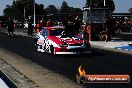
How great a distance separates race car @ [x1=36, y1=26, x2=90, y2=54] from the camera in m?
17.6

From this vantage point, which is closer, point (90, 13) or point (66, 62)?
point (66, 62)

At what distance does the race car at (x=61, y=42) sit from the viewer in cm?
1758

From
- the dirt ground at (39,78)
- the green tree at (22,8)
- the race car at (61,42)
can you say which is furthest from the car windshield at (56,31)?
the green tree at (22,8)

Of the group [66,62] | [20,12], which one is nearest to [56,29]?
[66,62]

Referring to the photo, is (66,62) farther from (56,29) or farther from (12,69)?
(56,29)

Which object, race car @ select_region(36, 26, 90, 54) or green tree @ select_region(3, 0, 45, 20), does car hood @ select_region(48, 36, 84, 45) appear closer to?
race car @ select_region(36, 26, 90, 54)

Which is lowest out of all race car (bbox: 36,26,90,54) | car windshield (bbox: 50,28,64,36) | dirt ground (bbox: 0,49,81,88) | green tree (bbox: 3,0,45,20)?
dirt ground (bbox: 0,49,81,88)

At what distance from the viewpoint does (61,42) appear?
58.5 ft

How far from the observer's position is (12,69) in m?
13.8

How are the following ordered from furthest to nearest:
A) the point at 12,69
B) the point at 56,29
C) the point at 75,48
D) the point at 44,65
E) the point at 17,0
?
1. the point at 17,0
2. the point at 56,29
3. the point at 75,48
4. the point at 44,65
5. the point at 12,69

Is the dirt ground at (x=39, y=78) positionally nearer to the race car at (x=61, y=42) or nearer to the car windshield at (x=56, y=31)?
the race car at (x=61, y=42)

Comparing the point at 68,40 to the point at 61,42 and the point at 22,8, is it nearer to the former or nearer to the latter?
the point at 61,42

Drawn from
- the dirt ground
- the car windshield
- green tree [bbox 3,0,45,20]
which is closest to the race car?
the car windshield

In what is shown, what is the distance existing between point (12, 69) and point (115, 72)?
3.59 metres
